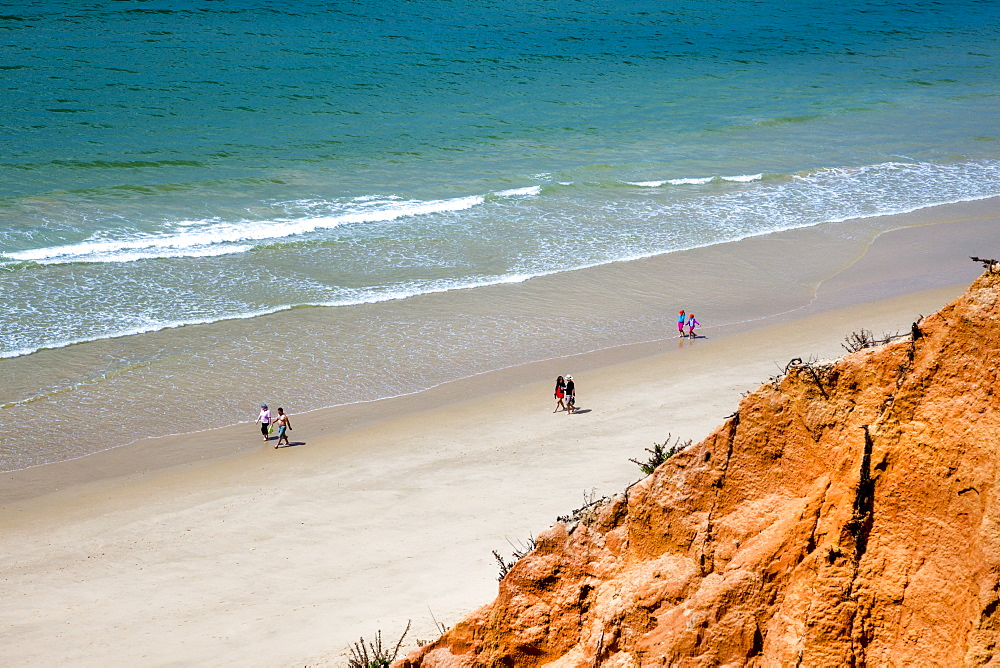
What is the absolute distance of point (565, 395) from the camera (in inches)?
674

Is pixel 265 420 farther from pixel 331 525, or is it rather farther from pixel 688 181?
pixel 688 181

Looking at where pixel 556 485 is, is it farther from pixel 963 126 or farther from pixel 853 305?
pixel 963 126

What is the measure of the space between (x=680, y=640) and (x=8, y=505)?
13114mm

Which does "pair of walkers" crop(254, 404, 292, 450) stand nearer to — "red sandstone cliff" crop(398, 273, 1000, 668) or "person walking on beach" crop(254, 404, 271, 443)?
"person walking on beach" crop(254, 404, 271, 443)

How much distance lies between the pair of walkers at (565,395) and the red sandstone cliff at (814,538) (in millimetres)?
11565

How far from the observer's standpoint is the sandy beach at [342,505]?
11.1 metres

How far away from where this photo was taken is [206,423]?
17219mm

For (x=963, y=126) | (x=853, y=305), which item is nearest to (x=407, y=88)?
(x=963, y=126)

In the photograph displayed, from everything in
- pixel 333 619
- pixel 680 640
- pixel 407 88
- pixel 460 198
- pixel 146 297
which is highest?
pixel 407 88

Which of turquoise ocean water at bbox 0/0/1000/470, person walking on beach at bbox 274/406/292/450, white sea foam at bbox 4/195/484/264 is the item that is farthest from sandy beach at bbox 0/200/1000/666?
white sea foam at bbox 4/195/484/264

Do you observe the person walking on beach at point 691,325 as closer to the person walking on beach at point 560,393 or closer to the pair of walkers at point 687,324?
the pair of walkers at point 687,324

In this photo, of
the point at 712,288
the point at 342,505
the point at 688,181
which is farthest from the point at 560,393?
the point at 688,181

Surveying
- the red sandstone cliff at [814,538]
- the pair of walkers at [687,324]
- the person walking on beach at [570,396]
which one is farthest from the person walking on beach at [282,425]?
the red sandstone cliff at [814,538]

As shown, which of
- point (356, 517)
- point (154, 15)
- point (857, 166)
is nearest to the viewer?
point (356, 517)
